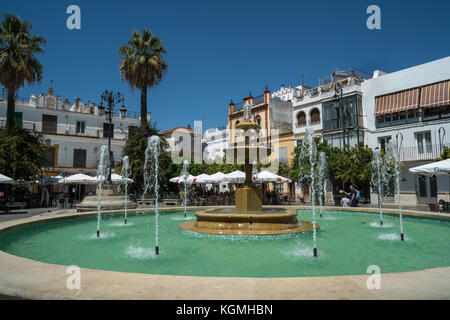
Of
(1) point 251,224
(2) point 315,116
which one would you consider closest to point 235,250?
(1) point 251,224

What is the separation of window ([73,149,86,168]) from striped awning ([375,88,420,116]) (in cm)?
3082

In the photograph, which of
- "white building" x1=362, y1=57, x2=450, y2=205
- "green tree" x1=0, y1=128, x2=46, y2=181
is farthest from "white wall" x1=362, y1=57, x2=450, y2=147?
"green tree" x1=0, y1=128, x2=46, y2=181

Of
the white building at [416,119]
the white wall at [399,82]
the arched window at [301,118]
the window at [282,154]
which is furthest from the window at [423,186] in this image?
the window at [282,154]

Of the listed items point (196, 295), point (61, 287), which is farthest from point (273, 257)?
point (61, 287)

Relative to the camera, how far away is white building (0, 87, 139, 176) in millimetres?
32406

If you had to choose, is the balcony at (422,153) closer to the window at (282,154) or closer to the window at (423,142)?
the window at (423,142)

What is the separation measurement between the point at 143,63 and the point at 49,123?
16.3 metres

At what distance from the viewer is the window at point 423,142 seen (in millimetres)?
22891

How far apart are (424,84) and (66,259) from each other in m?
26.4

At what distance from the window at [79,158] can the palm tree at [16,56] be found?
12.4 metres

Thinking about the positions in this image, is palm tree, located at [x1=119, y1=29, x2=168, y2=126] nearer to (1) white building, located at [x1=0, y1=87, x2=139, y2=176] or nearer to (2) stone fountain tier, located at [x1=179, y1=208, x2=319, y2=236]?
(1) white building, located at [x1=0, y1=87, x2=139, y2=176]

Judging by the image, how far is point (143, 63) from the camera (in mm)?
24547

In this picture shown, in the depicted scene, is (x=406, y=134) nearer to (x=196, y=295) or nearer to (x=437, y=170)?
(x=437, y=170)

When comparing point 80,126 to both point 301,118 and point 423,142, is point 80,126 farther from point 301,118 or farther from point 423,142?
point 423,142
